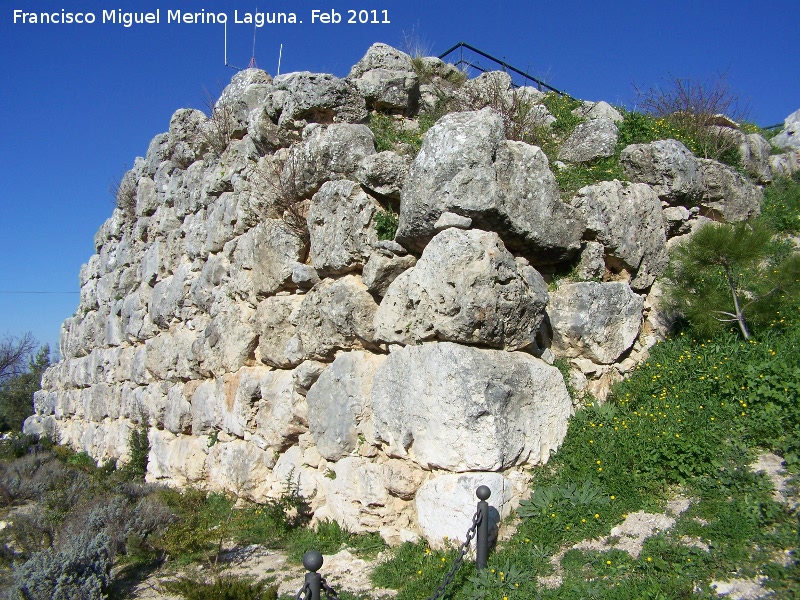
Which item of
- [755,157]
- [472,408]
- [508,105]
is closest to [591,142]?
[508,105]

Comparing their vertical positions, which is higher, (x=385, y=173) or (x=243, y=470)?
(x=385, y=173)

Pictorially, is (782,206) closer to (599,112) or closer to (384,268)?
(599,112)

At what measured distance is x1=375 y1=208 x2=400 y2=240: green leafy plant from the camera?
567cm

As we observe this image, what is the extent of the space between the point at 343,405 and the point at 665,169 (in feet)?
13.1

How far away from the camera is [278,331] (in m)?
6.81

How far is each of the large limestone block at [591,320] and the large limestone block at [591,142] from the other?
1.84 metres

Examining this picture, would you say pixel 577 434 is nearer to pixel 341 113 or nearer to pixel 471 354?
pixel 471 354

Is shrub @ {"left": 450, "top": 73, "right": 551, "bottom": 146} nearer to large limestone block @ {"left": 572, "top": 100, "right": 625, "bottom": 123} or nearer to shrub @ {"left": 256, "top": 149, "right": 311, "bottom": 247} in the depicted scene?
large limestone block @ {"left": 572, "top": 100, "right": 625, "bottom": 123}

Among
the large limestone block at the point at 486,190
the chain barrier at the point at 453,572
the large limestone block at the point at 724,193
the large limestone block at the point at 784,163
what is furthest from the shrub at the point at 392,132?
the large limestone block at the point at 784,163

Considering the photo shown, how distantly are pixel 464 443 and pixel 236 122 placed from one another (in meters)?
6.17

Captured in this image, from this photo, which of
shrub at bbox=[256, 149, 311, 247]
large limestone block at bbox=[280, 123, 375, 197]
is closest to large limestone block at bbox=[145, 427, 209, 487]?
shrub at bbox=[256, 149, 311, 247]

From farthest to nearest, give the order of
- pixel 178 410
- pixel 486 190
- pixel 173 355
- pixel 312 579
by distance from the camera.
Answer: pixel 173 355 < pixel 178 410 < pixel 486 190 < pixel 312 579

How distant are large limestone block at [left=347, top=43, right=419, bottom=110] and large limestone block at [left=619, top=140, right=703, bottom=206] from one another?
8.54 feet

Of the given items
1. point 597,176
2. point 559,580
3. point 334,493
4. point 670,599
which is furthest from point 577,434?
point 597,176
